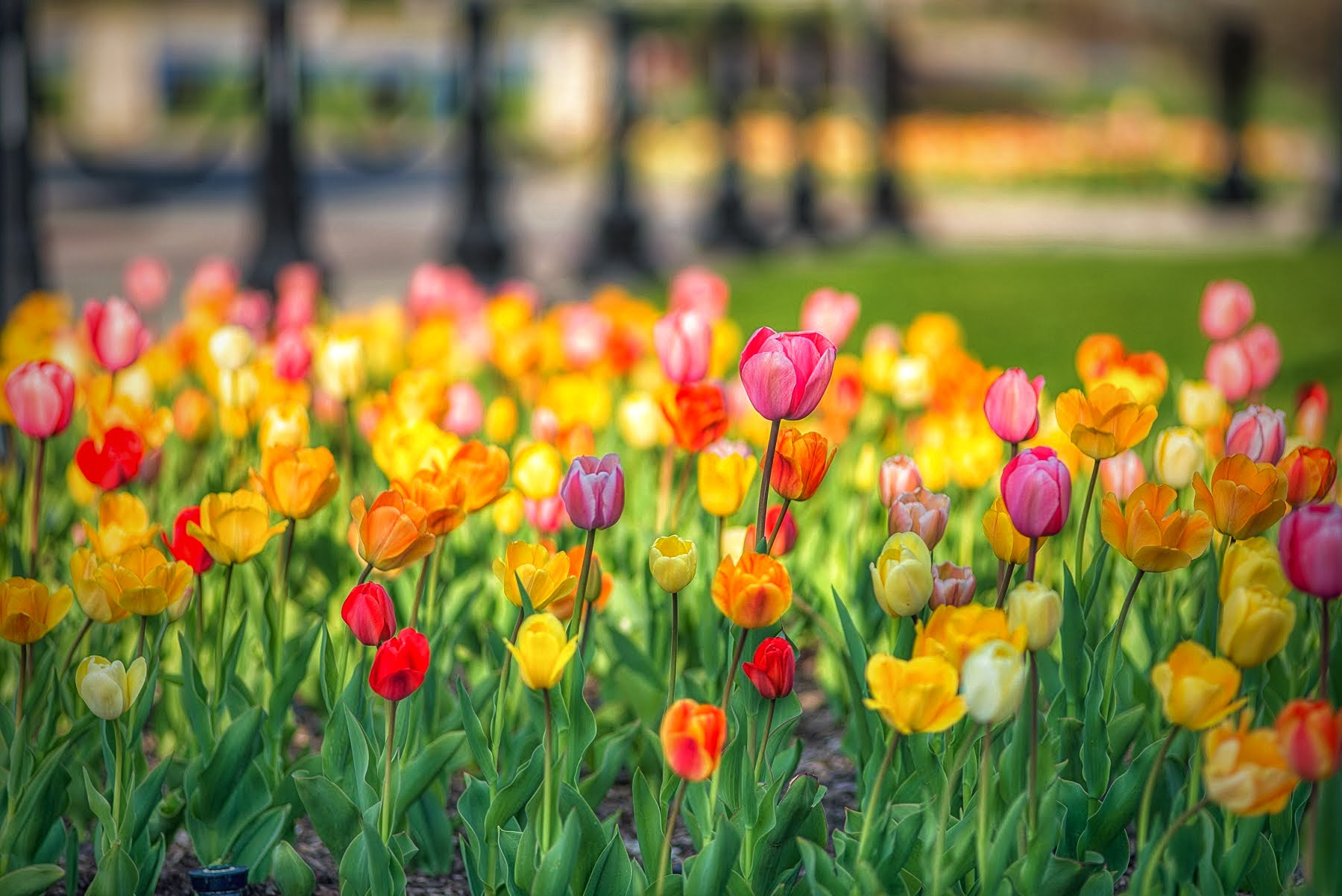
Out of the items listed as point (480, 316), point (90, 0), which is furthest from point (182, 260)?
point (90, 0)

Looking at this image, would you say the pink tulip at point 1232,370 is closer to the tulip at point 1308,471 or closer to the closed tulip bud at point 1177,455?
the closed tulip bud at point 1177,455

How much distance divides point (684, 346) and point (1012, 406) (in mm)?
579

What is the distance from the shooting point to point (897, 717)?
1.54 metres

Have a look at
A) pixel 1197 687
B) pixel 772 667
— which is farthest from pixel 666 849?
pixel 1197 687

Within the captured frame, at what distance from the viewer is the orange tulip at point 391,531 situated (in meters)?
1.79

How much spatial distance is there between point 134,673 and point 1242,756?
1.15m

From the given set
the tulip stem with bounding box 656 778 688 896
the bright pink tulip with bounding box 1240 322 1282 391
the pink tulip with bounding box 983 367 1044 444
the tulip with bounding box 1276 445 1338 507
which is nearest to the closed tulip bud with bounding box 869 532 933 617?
the tulip stem with bounding box 656 778 688 896

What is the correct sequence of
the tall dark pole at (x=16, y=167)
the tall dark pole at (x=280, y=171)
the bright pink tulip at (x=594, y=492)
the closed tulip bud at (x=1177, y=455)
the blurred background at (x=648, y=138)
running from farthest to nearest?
1. the blurred background at (x=648, y=138)
2. the tall dark pole at (x=280, y=171)
3. the tall dark pole at (x=16, y=167)
4. the closed tulip bud at (x=1177, y=455)
5. the bright pink tulip at (x=594, y=492)

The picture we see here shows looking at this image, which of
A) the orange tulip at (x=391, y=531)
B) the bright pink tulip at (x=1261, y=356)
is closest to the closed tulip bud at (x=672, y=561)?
the orange tulip at (x=391, y=531)

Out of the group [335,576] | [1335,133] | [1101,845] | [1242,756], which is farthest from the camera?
[1335,133]

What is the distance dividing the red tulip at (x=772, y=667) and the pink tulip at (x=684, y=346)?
857 millimetres

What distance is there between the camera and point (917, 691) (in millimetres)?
1521

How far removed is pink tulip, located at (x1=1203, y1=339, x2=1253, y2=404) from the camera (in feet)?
9.04

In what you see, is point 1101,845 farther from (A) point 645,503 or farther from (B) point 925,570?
(A) point 645,503
